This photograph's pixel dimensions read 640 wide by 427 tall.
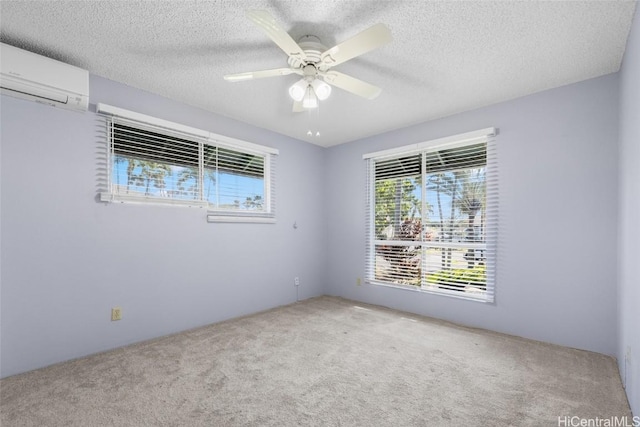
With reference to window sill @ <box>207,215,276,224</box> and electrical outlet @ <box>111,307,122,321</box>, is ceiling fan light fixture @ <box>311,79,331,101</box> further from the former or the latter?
electrical outlet @ <box>111,307,122,321</box>

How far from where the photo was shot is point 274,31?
1.61 metres

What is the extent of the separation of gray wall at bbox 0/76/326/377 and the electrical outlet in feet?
0.12

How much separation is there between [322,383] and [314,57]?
223 cm

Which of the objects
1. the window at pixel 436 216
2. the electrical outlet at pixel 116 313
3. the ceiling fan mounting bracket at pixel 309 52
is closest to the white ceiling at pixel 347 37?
the ceiling fan mounting bracket at pixel 309 52

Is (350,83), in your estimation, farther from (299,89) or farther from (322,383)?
(322,383)

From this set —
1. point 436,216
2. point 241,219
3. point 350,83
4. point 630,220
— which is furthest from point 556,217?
point 241,219

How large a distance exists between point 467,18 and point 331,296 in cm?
378

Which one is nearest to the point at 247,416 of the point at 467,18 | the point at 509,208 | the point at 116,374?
the point at 116,374

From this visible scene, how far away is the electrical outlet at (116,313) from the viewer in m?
2.64

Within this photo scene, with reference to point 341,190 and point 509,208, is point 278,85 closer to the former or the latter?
point 341,190

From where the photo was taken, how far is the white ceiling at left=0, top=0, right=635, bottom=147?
1777mm

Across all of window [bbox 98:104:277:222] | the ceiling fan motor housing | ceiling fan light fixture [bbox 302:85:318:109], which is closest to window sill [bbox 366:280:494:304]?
window [bbox 98:104:277:222]

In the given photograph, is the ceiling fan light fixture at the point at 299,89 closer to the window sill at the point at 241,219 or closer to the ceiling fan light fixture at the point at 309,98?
the ceiling fan light fixture at the point at 309,98

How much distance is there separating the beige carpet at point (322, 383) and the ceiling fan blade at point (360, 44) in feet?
7.05
